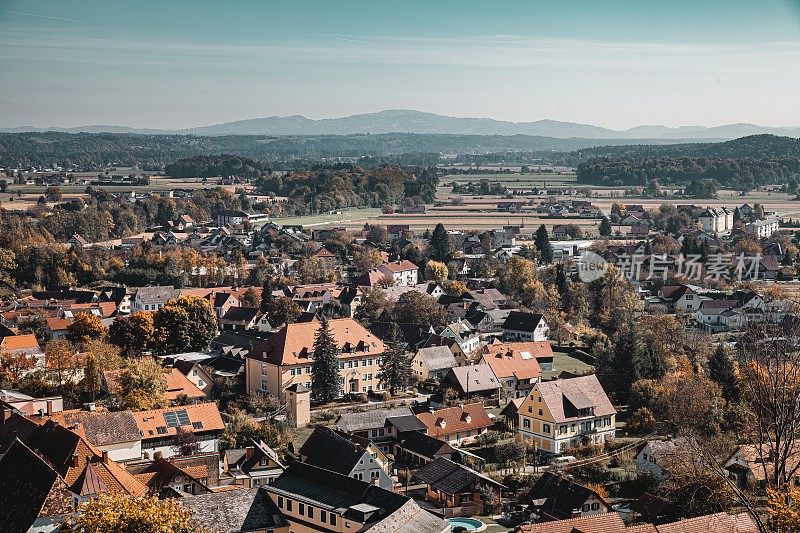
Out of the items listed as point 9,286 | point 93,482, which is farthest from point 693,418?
point 9,286

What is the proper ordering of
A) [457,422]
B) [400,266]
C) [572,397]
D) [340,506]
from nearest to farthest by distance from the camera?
[340,506]
[457,422]
[572,397]
[400,266]

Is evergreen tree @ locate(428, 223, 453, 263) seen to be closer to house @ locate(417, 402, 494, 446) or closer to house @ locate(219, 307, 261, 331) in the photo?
house @ locate(219, 307, 261, 331)

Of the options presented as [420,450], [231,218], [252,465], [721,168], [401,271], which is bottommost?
[231,218]

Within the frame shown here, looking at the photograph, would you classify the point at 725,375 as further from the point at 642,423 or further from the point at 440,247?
the point at 440,247

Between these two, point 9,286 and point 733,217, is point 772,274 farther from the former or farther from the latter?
point 9,286

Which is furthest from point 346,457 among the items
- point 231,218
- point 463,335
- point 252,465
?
point 231,218

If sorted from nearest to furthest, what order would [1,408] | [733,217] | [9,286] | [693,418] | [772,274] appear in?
[1,408] < [693,418] < [9,286] < [772,274] < [733,217]
